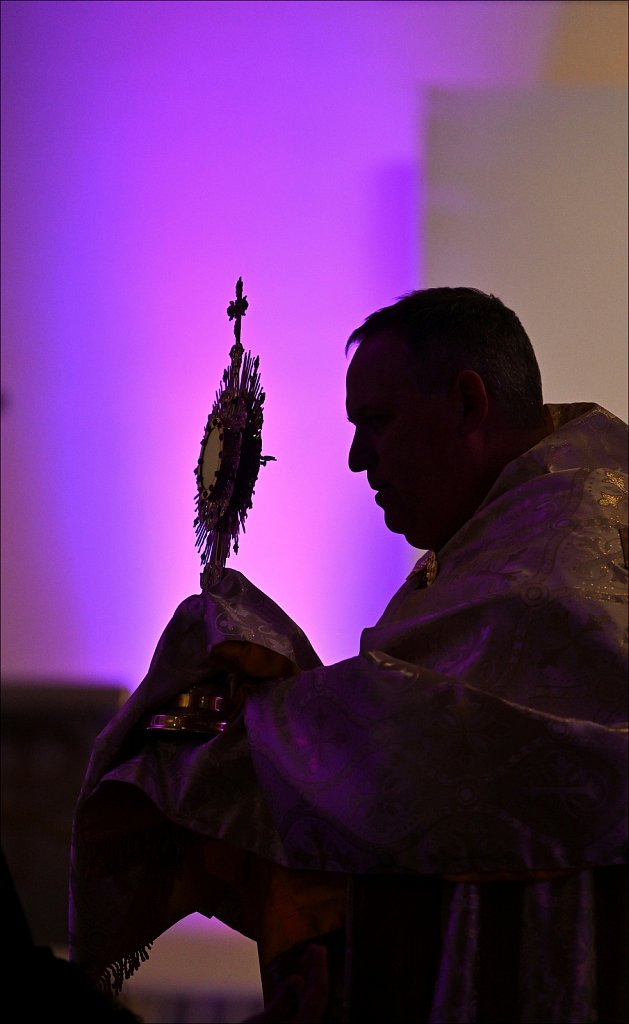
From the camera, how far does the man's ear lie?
2182mm

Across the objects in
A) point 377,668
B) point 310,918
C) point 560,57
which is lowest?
point 310,918

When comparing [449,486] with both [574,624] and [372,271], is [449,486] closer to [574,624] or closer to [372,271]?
[574,624]

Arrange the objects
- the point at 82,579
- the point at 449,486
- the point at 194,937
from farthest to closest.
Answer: the point at 82,579
the point at 194,937
the point at 449,486

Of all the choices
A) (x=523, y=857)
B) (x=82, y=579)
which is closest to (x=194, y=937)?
(x=82, y=579)

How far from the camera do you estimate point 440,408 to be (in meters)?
2.19

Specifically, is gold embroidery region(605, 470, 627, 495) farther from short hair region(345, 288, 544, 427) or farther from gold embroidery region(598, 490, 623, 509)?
short hair region(345, 288, 544, 427)

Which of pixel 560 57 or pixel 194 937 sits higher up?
pixel 560 57

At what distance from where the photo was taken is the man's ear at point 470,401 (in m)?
2.18

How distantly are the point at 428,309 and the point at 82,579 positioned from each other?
2563mm

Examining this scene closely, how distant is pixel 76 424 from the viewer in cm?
463

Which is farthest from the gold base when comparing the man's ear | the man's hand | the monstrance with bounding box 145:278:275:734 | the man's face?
the man's ear

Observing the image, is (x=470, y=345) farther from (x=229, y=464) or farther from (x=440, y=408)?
(x=229, y=464)

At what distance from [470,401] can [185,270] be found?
8.92ft

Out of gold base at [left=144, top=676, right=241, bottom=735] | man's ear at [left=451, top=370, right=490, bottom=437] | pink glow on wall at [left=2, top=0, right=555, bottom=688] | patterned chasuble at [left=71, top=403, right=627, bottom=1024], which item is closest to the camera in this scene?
patterned chasuble at [left=71, top=403, right=627, bottom=1024]
